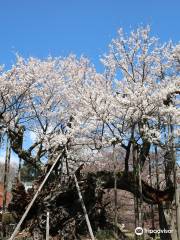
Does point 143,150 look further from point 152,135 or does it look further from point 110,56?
point 110,56

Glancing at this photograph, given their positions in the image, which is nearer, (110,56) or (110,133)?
(110,133)

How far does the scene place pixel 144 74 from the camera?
651 inches

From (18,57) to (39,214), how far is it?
1169cm

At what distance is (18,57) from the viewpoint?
22.1 metres

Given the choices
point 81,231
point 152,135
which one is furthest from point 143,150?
point 81,231

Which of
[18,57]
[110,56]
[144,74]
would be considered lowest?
[144,74]

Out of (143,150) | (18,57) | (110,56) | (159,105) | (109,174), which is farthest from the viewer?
(18,57)

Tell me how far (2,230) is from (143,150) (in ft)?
24.2

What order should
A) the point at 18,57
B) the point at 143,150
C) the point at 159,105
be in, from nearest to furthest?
1. the point at 159,105
2. the point at 143,150
3. the point at 18,57

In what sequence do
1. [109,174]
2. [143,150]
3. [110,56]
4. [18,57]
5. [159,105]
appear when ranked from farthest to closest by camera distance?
[18,57], [110,56], [109,174], [143,150], [159,105]

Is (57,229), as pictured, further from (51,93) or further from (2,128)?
(51,93)

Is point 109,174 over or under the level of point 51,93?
under

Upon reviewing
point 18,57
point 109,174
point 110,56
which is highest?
point 18,57

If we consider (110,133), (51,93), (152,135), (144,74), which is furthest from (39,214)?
(51,93)
